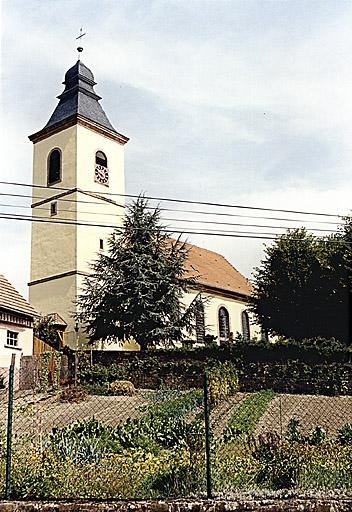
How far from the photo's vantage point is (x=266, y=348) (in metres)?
22.5

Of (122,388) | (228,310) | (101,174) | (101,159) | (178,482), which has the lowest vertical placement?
(178,482)

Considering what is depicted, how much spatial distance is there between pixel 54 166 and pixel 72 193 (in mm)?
3016

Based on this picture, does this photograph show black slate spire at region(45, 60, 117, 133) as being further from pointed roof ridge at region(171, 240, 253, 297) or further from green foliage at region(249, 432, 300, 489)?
green foliage at region(249, 432, 300, 489)

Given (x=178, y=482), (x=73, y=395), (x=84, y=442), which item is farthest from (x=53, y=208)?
(x=178, y=482)

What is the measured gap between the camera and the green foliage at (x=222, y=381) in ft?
63.6

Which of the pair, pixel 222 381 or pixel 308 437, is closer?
pixel 308 437

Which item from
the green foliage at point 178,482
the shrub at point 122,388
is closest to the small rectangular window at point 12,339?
the shrub at point 122,388

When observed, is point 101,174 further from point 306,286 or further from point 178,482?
point 178,482

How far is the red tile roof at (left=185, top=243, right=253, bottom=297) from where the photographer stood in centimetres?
4072

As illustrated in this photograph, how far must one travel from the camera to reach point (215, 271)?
4362 cm

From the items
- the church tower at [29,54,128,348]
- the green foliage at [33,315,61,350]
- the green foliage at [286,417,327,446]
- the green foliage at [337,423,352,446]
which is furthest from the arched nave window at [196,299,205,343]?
the green foliage at [286,417,327,446]

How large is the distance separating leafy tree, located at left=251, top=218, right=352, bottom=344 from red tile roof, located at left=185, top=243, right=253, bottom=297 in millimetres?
9088

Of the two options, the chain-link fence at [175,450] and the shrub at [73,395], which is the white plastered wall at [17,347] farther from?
the chain-link fence at [175,450]

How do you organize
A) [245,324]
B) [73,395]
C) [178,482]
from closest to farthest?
[178,482] < [73,395] < [245,324]
